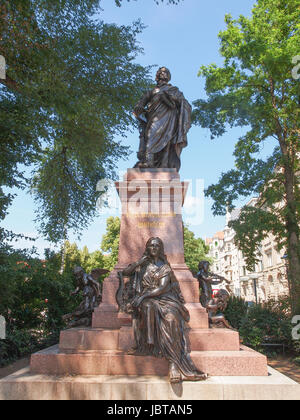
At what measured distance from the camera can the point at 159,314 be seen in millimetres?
4641

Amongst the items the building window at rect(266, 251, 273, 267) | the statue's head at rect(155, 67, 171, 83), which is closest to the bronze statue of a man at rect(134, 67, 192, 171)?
the statue's head at rect(155, 67, 171, 83)

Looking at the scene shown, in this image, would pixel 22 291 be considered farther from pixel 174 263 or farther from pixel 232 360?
pixel 232 360

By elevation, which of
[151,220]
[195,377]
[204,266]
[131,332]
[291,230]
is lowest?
[195,377]

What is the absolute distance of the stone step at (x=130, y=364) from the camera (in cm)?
459

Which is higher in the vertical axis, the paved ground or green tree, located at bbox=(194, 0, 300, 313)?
green tree, located at bbox=(194, 0, 300, 313)

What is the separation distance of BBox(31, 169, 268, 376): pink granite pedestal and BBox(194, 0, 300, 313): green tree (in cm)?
1006

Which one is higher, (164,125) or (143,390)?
(164,125)

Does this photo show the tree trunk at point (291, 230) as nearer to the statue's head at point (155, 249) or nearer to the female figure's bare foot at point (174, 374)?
the statue's head at point (155, 249)

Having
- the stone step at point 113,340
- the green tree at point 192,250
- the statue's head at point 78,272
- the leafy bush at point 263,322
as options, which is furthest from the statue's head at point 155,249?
the green tree at point 192,250

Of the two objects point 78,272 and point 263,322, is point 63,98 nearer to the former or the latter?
point 78,272

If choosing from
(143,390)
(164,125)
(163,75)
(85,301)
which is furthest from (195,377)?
(163,75)

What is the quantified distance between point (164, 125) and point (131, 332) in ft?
15.6

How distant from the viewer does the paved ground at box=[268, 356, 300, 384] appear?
7.15 meters

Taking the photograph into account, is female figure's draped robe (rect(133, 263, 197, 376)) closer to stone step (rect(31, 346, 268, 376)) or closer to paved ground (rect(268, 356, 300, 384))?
stone step (rect(31, 346, 268, 376))
